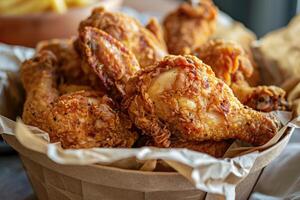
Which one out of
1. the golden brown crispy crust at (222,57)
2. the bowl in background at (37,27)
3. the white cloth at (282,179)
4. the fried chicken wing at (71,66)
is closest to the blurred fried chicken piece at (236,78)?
the golden brown crispy crust at (222,57)

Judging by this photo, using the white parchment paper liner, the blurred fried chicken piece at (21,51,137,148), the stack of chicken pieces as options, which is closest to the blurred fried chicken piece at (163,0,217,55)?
the stack of chicken pieces

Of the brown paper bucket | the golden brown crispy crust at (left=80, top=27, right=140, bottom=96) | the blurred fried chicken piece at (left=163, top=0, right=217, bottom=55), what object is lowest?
the brown paper bucket

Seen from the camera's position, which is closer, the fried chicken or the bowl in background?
the fried chicken

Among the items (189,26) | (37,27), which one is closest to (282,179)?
(189,26)

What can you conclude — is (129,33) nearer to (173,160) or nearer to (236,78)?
(236,78)

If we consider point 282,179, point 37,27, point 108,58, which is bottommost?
point 282,179

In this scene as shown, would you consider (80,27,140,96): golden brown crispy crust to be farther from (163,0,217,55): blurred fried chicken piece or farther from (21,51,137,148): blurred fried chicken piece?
(163,0,217,55): blurred fried chicken piece
